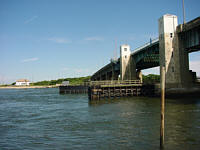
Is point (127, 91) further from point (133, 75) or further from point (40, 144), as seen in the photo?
point (40, 144)

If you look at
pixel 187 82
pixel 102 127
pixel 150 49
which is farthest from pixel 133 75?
pixel 102 127

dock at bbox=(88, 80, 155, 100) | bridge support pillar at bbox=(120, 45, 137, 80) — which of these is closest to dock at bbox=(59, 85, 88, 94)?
bridge support pillar at bbox=(120, 45, 137, 80)

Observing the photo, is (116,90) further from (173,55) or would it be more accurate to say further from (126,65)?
(126,65)

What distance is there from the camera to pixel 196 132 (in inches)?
569

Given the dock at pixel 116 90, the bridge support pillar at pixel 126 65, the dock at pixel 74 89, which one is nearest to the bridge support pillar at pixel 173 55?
the dock at pixel 116 90

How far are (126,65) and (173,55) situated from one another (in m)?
22.3

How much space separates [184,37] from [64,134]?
3214 centimetres

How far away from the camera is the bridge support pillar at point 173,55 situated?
123ft

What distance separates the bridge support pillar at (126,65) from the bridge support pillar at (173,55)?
66.4 feet

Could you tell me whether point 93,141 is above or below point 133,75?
below

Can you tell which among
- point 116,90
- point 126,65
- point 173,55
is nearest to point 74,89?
point 126,65

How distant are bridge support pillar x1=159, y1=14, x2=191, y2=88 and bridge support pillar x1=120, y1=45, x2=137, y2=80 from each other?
20229mm

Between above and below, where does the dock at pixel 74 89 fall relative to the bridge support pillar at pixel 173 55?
below

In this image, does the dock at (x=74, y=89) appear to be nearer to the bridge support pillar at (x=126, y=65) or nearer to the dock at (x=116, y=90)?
the bridge support pillar at (x=126, y=65)
